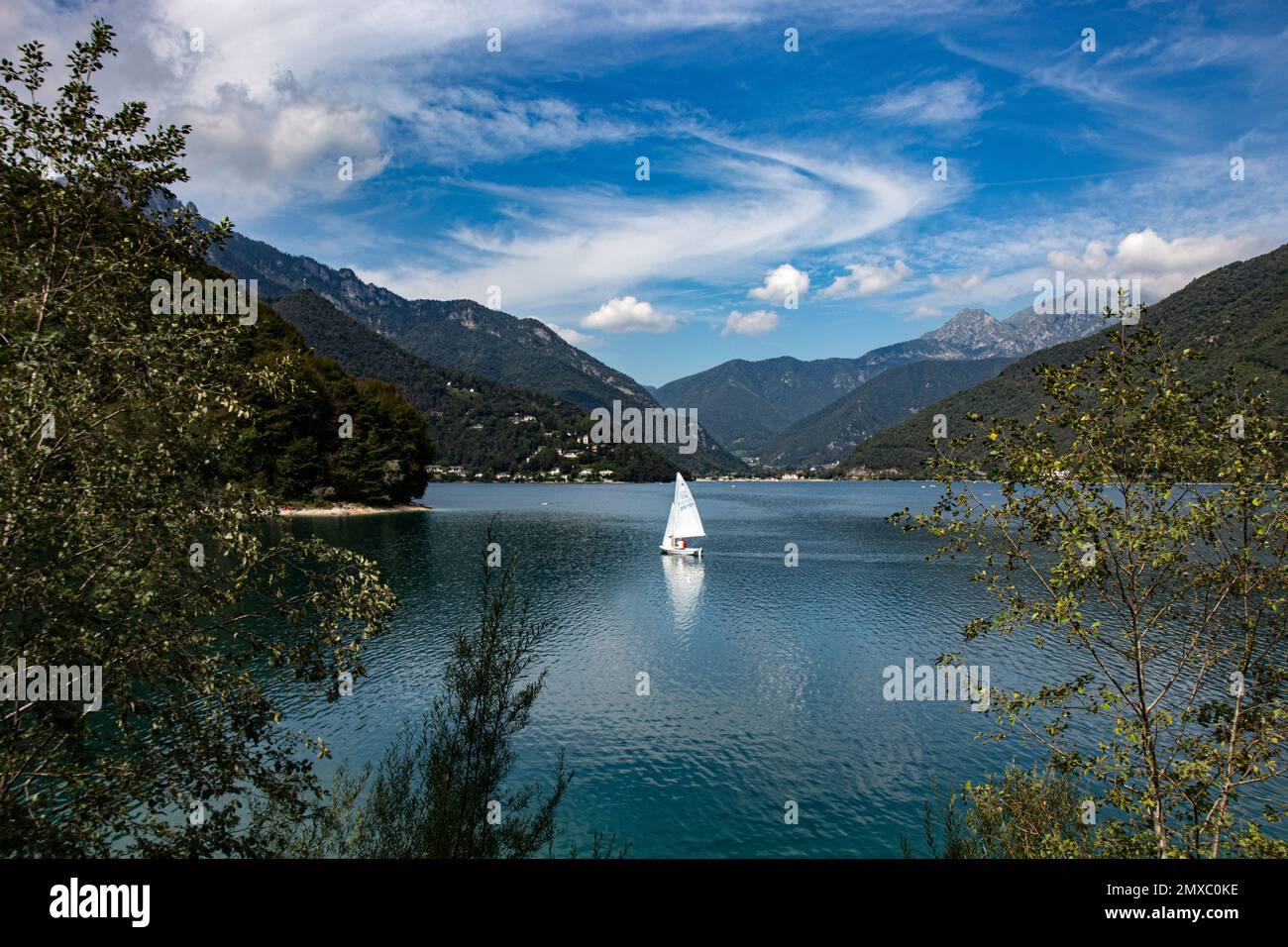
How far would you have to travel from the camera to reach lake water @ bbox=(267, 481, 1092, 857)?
2294cm

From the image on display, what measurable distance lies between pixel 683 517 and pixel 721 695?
47.2 m

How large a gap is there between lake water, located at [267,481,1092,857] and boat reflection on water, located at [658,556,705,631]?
36 centimetres

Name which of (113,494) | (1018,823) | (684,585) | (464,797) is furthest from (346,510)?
(1018,823)

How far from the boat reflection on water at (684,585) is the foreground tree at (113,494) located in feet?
134

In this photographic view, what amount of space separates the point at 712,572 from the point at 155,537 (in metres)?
65.6

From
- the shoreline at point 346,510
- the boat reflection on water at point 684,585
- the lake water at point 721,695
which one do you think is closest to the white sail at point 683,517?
the boat reflection on water at point 684,585

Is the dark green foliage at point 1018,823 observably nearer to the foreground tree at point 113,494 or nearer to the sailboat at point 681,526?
the foreground tree at point 113,494

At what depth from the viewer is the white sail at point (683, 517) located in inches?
3155

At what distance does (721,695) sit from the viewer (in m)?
34.7

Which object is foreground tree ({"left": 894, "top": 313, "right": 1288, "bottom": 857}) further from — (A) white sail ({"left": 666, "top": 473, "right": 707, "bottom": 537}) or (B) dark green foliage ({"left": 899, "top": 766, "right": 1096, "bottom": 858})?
(A) white sail ({"left": 666, "top": 473, "right": 707, "bottom": 537})
